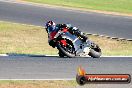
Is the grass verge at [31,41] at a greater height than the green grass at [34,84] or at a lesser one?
lesser

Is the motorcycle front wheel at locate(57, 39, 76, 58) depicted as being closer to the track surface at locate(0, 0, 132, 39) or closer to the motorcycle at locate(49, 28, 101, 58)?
the motorcycle at locate(49, 28, 101, 58)

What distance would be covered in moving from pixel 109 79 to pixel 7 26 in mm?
17025

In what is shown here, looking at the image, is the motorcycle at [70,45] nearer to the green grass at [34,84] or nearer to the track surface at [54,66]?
the track surface at [54,66]

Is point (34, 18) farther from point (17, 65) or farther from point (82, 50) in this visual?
point (17, 65)

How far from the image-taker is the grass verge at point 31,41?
20375mm

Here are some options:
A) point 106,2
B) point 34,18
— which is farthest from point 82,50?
point 106,2

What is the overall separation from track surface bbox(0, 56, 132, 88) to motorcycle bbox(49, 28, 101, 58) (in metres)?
0.39

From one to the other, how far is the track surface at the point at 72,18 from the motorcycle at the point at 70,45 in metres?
9.67

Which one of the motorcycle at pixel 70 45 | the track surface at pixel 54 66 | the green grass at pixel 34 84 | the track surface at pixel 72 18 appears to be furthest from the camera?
the track surface at pixel 72 18

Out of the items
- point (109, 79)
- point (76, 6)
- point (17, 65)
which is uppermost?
point (109, 79)

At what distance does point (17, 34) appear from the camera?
24953 millimetres

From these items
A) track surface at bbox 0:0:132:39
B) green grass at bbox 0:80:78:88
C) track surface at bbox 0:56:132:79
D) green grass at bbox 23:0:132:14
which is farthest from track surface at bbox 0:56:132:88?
green grass at bbox 23:0:132:14

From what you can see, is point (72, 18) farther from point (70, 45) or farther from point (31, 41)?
point (70, 45)

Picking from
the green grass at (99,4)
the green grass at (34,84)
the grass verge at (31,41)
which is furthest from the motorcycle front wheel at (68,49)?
the green grass at (99,4)
